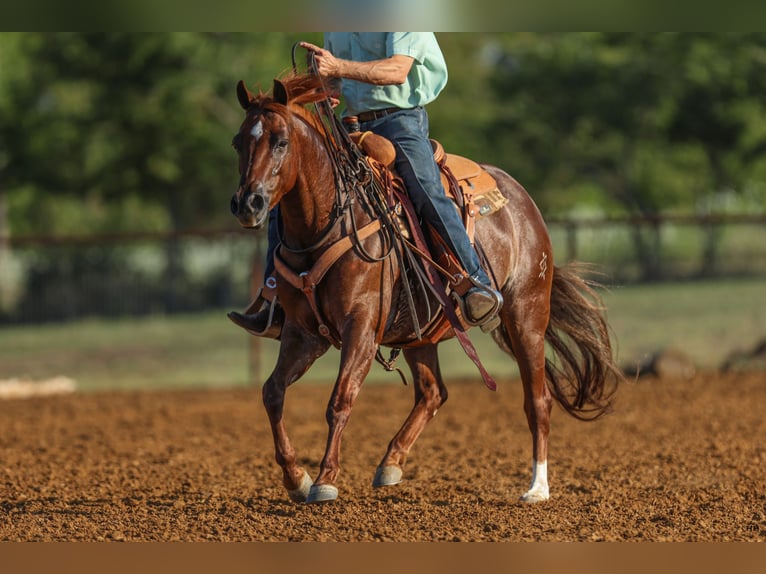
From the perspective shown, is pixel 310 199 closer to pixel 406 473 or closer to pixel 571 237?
pixel 406 473

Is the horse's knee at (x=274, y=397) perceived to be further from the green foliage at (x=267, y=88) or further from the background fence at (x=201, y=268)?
the green foliage at (x=267, y=88)

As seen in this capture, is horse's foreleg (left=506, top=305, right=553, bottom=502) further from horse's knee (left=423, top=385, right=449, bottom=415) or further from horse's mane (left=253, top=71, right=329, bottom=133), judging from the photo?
horse's mane (left=253, top=71, right=329, bottom=133)

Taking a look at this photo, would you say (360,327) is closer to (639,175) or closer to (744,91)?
(744,91)

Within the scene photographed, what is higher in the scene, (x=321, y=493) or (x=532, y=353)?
(x=532, y=353)

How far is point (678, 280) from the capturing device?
19797mm

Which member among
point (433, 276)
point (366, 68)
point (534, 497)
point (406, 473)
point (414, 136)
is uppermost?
point (366, 68)

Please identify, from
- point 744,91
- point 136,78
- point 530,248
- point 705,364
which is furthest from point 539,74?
point 530,248

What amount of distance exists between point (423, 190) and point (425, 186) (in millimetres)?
29

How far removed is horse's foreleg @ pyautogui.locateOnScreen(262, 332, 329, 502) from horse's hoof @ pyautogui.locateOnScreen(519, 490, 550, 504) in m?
1.36

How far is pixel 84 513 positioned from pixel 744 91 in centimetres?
2454

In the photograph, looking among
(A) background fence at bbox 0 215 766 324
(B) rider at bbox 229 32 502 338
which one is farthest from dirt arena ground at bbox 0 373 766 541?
(A) background fence at bbox 0 215 766 324

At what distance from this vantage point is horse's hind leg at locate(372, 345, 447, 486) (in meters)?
6.81

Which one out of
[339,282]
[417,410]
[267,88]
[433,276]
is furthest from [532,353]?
[267,88]

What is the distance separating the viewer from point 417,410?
7.10 m
